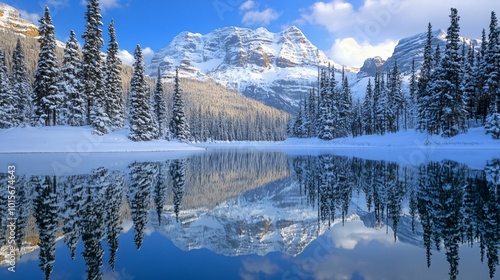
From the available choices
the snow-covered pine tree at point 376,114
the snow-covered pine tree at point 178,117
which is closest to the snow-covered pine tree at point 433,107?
the snow-covered pine tree at point 376,114

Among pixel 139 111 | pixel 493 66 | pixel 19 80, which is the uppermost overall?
pixel 19 80

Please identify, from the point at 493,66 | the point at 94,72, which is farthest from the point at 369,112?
the point at 94,72

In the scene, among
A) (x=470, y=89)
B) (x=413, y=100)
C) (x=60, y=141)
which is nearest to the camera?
(x=60, y=141)

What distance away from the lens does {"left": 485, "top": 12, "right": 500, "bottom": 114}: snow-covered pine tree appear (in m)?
47.3

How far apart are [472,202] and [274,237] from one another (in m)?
7.11

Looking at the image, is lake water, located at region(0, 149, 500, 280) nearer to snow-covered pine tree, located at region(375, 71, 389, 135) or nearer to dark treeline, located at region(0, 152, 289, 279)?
dark treeline, located at region(0, 152, 289, 279)

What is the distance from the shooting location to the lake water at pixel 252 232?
574 cm

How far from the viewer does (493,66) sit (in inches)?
1895

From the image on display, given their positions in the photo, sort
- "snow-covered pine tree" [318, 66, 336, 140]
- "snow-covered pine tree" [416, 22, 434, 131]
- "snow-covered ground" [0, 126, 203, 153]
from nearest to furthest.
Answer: "snow-covered ground" [0, 126, 203, 153] → "snow-covered pine tree" [416, 22, 434, 131] → "snow-covered pine tree" [318, 66, 336, 140]

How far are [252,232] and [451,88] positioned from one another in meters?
51.5

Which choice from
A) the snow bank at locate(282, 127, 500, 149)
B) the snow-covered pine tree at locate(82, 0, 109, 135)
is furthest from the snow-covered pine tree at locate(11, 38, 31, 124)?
the snow bank at locate(282, 127, 500, 149)

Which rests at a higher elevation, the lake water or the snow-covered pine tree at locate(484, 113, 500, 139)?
the snow-covered pine tree at locate(484, 113, 500, 139)

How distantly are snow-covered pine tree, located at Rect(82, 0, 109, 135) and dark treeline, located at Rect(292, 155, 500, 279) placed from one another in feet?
115

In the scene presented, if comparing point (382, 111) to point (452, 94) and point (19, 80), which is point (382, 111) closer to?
point (452, 94)
